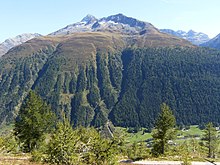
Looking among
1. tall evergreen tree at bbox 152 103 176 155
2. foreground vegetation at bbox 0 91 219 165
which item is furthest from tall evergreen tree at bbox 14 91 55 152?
tall evergreen tree at bbox 152 103 176 155

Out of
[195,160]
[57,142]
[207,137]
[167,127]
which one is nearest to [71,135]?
[57,142]

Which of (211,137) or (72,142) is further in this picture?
(211,137)

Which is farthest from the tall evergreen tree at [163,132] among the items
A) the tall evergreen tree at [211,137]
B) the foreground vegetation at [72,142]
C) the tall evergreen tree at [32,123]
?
the tall evergreen tree at [211,137]

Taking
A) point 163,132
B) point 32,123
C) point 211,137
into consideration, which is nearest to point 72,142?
point 32,123

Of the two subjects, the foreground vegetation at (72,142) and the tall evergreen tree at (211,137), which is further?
the tall evergreen tree at (211,137)

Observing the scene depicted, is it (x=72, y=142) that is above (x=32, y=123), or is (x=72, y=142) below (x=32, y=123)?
above

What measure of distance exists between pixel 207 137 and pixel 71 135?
344 ft

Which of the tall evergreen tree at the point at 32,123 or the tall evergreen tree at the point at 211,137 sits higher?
the tall evergreen tree at the point at 32,123

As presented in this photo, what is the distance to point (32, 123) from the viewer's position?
68438 millimetres

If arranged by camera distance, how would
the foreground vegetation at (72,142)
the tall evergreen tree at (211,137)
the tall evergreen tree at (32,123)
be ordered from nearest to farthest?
1. the foreground vegetation at (72,142)
2. the tall evergreen tree at (32,123)
3. the tall evergreen tree at (211,137)

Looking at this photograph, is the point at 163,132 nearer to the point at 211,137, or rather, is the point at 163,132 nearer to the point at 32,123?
the point at 32,123

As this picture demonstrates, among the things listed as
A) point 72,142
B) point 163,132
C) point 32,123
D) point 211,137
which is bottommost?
point 211,137

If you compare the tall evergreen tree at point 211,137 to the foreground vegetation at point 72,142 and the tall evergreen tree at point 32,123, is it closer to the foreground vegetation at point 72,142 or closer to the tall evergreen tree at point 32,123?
the foreground vegetation at point 72,142

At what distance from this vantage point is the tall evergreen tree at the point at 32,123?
68.8 metres
